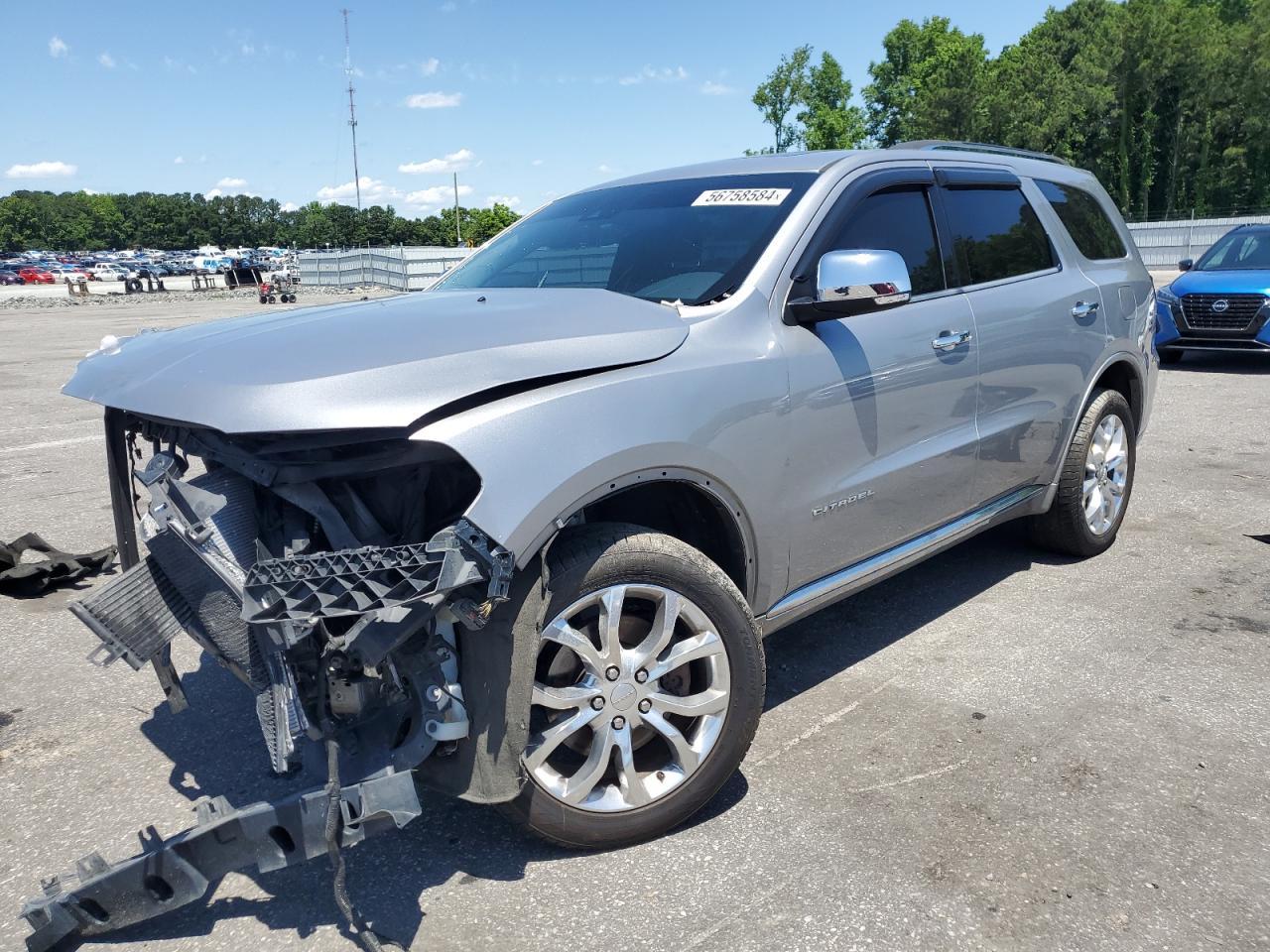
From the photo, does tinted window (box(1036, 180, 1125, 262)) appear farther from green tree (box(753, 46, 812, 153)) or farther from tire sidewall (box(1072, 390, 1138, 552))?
green tree (box(753, 46, 812, 153))

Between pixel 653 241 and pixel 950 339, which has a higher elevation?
pixel 653 241

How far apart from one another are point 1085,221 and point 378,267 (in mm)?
33700

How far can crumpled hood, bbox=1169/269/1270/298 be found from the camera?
37.9 feet

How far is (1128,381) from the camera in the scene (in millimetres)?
5391

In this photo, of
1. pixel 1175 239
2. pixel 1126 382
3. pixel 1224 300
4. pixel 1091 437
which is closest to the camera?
pixel 1091 437

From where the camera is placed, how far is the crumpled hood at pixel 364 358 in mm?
2324

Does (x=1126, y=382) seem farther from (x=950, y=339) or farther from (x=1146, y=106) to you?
(x=1146, y=106)

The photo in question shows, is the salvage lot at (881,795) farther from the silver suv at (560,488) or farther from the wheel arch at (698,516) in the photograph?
the wheel arch at (698,516)

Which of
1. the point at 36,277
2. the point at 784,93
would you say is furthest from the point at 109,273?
the point at 784,93

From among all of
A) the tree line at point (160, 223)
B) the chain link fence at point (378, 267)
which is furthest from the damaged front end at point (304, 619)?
the tree line at point (160, 223)

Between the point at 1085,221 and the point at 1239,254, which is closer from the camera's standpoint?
the point at 1085,221

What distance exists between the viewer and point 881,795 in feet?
10.2

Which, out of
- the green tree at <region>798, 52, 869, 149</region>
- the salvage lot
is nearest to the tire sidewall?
the salvage lot

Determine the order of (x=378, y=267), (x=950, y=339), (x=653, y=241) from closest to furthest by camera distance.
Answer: (x=653, y=241) < (x=950, y=339) < (x=378, y=267)
